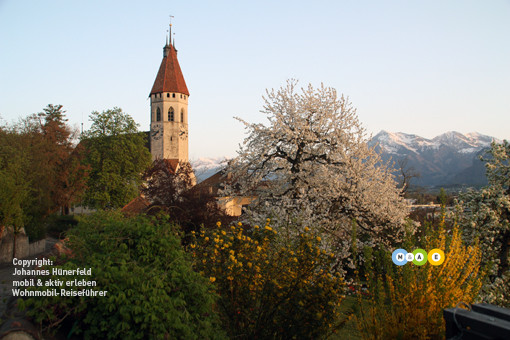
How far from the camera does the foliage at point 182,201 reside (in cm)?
1345

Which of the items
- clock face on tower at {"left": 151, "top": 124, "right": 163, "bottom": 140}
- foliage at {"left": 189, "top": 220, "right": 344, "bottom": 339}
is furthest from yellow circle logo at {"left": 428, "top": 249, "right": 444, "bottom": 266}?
clock face on tower at {"left": 151, "top": 124, "right": 163, "bottom": 140}

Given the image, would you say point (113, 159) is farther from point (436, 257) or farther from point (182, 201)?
point (436, 257)

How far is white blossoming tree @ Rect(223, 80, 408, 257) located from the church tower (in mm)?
50206

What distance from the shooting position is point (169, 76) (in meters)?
66.8

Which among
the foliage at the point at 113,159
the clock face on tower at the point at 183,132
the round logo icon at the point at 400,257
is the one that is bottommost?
the round logo icon at the point at 400,257

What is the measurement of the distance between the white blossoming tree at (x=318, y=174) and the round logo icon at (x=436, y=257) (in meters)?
6.27

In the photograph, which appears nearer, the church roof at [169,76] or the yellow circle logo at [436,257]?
the yellow circle logo at [436,257]

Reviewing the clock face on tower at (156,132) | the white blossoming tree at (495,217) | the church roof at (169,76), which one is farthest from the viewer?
the church roof at (169,76)

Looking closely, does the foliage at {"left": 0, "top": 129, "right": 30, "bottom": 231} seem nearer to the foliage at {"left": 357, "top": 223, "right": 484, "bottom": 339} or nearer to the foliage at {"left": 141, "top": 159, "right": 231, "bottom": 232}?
the foliage at {"left": 141, "top": 159, "right": 231, "bottom": 232}

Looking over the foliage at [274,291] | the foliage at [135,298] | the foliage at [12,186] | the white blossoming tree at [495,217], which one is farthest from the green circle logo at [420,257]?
the foliage at [12,186]

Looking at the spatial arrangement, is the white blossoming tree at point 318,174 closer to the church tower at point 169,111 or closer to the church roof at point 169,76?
the church tower at point 169,111

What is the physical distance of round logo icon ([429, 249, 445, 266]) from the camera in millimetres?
5391

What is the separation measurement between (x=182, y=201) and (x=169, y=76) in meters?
56.4

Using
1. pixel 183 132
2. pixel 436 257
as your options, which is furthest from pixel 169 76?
pixel 436 257
